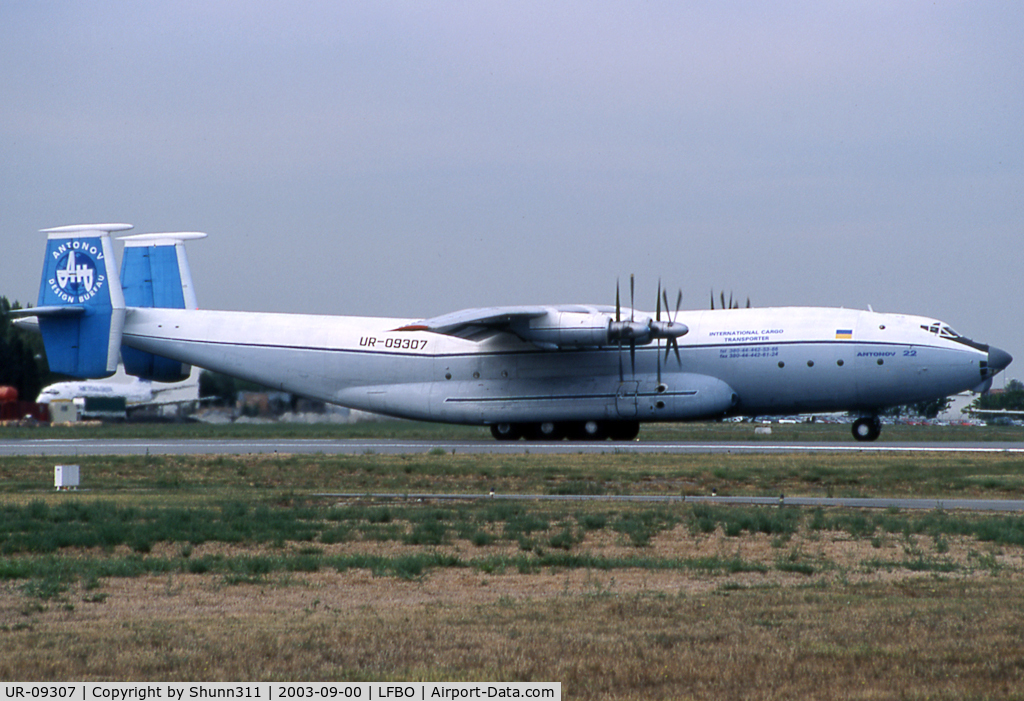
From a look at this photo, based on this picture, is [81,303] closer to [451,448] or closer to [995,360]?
[451,448]

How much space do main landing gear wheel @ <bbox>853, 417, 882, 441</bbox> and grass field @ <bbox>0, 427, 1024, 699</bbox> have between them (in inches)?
563

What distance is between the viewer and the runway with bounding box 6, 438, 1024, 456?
110 ft

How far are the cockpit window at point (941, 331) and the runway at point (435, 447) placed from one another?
373cm

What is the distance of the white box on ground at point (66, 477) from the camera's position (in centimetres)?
2502

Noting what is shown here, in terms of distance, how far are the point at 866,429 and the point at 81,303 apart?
3274 cm

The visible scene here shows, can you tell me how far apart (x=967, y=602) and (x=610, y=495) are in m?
12.2

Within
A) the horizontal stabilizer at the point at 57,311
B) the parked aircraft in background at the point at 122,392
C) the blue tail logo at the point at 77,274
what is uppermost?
the blue tail logo at the point at 77,274

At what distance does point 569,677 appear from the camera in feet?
26.8

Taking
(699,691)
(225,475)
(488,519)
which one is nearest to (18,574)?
(488,519)

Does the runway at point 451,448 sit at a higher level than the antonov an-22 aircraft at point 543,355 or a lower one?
lower

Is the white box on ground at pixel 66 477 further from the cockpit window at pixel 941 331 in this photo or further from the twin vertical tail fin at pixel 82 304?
the cockpit window at pixel 941 331

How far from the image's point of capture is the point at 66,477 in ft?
82.8

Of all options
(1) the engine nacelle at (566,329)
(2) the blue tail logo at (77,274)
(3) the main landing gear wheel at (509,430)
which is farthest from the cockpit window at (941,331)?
(2) the blue tail logo at (77,274)

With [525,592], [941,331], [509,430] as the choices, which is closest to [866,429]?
[941,331]
